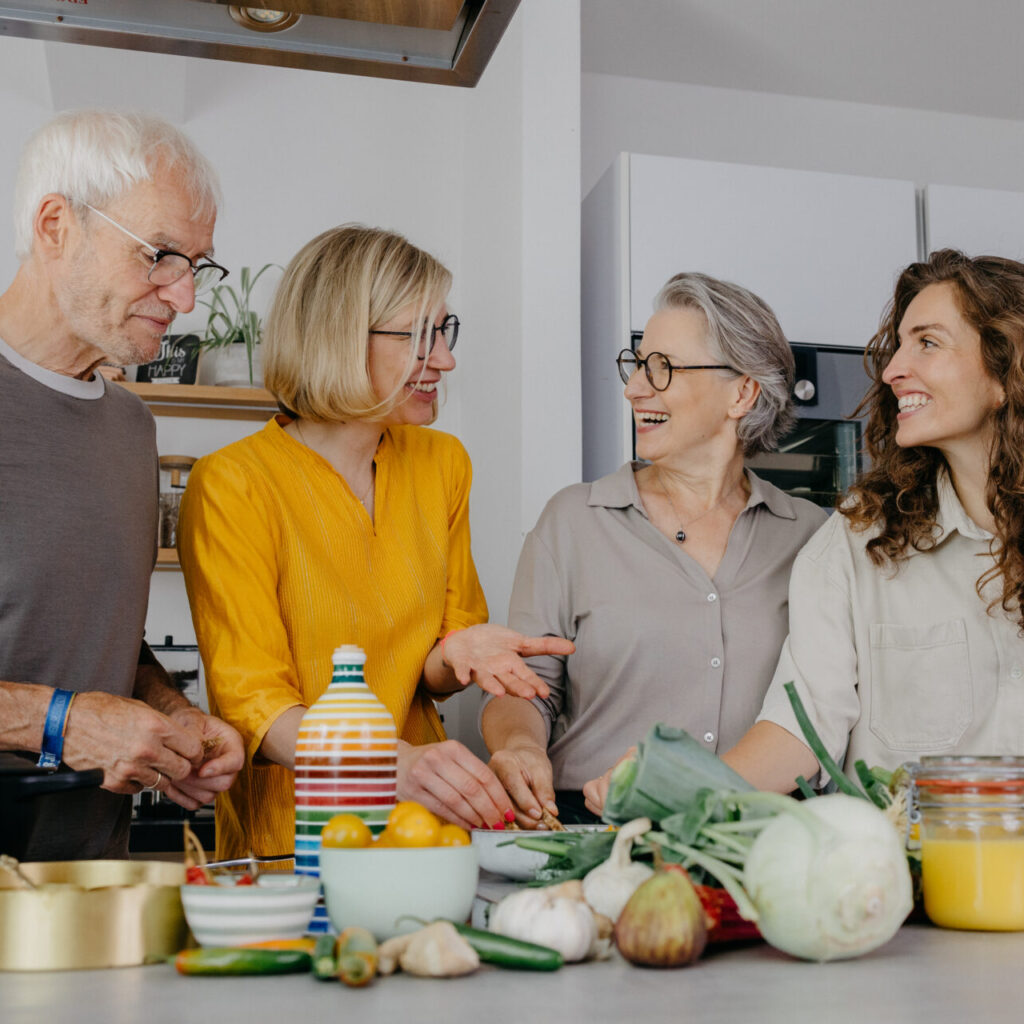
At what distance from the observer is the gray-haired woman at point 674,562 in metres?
2.02

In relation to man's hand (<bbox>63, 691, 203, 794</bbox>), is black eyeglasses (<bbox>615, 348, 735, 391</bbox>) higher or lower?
higher

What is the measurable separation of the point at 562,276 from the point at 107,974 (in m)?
2.17

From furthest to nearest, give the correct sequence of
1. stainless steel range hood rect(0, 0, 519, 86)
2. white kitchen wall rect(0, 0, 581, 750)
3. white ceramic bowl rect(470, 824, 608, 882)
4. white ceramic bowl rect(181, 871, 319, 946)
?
white kitchen wall rect(0, 0, 581, 750), stainless steel range hood rect(0, 0, 519, 86), white ceramic bowl rect(470, 824, 608, 882), white ceramic bowl rect(181, 871, 319, 946)

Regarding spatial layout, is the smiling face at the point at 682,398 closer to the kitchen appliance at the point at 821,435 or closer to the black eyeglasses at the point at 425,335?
the black eyeglasses at the point at 425,335

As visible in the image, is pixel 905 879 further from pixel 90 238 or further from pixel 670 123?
pixel 670 123

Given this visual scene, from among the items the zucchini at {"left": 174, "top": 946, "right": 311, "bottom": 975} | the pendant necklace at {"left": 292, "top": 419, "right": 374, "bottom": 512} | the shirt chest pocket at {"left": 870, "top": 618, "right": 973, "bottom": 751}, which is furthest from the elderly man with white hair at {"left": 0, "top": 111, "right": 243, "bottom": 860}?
the shirt chest pocket at {"left": 870, "top": 618, "right": 973, "bottom": 751}

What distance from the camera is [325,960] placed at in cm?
78

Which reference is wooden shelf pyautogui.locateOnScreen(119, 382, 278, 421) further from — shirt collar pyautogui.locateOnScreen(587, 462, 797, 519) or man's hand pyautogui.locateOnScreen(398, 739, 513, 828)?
man's hand pyautogui.locateOnScreen(398, 739, 513, 828)

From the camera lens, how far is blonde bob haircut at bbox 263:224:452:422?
1.93 meters

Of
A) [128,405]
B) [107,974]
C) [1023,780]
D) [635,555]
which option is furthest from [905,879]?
[128,405]

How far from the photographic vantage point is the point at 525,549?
2195 mm

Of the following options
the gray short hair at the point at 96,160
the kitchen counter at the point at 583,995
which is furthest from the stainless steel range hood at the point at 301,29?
the kitchen counter at the point at 583,995

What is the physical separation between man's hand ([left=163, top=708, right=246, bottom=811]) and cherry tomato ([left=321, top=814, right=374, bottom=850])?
2.03 feet

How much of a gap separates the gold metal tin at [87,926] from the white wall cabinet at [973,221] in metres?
2.71
